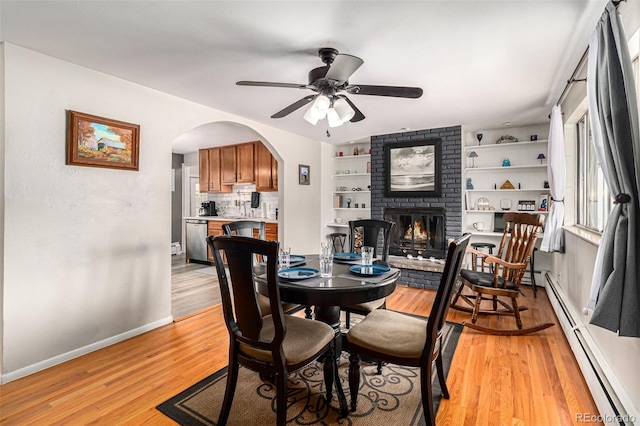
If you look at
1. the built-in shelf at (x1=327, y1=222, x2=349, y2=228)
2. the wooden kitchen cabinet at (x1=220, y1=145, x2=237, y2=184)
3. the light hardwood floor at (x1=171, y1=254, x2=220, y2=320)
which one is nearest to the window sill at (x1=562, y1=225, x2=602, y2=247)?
the built-in shelf at (x1=327, y1=222, x2=349, y2=228)

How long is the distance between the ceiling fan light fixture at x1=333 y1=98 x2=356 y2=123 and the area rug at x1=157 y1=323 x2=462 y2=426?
190 centimetres

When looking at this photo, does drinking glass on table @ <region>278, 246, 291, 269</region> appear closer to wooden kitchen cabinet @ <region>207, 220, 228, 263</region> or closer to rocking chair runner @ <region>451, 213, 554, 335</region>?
rocking chair runner @ <region>451, 213, 554, 335</region>

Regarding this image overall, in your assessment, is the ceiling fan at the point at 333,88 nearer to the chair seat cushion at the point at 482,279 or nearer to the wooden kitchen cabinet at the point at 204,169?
the chair seat cushion at the point at 482,279

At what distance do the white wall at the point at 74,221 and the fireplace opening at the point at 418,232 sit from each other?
10.9 ft

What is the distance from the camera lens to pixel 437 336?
69.0 inches

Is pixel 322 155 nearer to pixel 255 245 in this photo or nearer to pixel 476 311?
pixel 476 311

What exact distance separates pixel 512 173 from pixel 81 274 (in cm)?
543

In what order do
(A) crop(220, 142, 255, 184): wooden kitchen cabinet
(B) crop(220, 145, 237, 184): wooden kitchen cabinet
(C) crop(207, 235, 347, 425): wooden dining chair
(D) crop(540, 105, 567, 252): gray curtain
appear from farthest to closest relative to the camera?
(B) crop(220, 145, 237, 184): wooden kitchen cabinet
(A) crop(220, 142, 255, 184): wooden kitchen cabinet
(D) crop(540, 105, 567, 252): gray curtain
(C) crop(207, 235, 347, 425): wooden dining chair

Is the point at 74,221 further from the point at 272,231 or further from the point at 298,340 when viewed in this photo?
the point at 272,231

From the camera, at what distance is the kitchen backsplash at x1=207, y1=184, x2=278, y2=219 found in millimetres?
6129

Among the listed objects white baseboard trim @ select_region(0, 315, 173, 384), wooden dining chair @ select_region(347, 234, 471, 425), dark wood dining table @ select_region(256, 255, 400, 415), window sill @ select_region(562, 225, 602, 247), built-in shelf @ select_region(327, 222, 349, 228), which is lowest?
white baseboard trim @ select_region(0, 315, 173, 384)

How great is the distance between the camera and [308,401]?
1944mm

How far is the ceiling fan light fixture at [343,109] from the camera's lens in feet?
7.62

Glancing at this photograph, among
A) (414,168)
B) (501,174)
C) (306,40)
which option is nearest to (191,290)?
(306,40)
